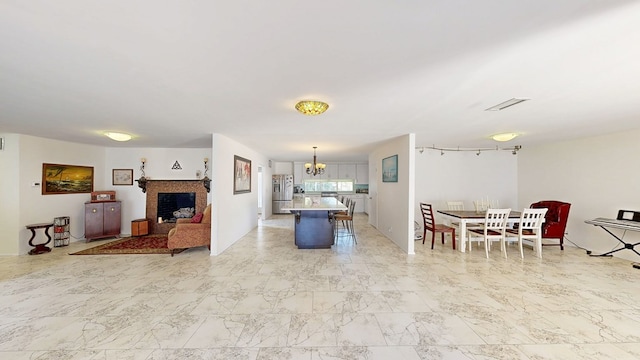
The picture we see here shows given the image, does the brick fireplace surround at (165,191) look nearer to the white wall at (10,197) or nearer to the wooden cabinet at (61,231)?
the wooden cabinet at (61,231)

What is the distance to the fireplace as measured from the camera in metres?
6.66

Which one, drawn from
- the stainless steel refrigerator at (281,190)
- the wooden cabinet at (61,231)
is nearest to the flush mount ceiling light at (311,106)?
the wooden cabinet at (61,231)

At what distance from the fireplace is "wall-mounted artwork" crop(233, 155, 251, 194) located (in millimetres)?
1511

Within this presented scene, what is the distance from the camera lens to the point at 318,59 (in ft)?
6.25

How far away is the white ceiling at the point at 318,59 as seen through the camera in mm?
1393

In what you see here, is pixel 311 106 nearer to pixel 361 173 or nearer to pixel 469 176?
pixel 469 176

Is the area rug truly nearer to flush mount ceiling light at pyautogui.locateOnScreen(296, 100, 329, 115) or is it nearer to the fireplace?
the fireplace

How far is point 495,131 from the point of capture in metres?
4.61

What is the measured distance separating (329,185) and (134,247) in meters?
7.36

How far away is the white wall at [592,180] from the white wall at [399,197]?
306 cm

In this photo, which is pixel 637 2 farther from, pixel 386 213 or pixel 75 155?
pixel 75 155

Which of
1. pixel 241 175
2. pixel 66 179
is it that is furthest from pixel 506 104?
pixel 66 179

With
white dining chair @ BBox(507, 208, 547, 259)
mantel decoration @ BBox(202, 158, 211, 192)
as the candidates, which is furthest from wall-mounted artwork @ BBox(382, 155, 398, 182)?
mantel decoration @ BBox(202, 158, 211, 192)

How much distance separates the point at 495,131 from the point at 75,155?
351 inches
